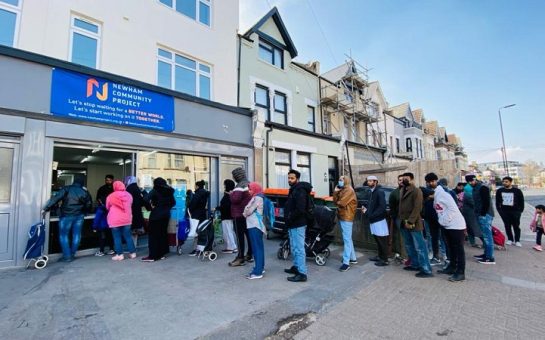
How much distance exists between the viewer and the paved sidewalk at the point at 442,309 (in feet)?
9.85

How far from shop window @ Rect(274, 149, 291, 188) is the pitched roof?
579 cm

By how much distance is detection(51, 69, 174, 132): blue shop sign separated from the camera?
20.8 feet

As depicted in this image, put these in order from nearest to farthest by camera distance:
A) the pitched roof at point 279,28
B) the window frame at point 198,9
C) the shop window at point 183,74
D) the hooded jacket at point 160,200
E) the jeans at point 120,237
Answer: the hooded jacket at point 160,200
the jeans at point 120,237
the shop window at point 183,74
the window frame at point 198,9
the pitched roof at point 279,28

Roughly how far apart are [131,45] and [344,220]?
8.04 m

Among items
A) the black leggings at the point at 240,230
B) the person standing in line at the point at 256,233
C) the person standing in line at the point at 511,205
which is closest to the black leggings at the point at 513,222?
the person standing in line at the point at 511,205

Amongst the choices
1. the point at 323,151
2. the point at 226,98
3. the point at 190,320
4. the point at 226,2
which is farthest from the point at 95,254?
the point at 323,151

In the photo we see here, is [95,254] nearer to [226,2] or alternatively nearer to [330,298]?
[330,298]

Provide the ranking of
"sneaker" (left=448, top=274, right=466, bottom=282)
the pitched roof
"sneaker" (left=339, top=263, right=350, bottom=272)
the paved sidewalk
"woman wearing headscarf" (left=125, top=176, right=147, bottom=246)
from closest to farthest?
the paved sidewalk
"sneaker" (left=448, top=274, right=466, bottom=282)
"sneaker" (left=339, top=263, right=350, bottom=272)
"woman wearing headscarf" (left=125, top=176, right=147, bottom=246)
the pitched roof

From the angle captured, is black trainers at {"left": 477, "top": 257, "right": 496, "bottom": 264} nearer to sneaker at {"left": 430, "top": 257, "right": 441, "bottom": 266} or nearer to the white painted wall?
sneaker at {"left": 430, "top": 257, "right": 441, "bottom": 266}

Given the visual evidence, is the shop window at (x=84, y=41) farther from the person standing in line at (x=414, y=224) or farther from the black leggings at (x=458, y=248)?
the black leggings at (x=458, y=248)

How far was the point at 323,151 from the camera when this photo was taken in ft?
48.9

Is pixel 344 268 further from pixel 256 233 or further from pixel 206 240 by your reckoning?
pixel 206 240

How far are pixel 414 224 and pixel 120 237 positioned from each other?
635cm

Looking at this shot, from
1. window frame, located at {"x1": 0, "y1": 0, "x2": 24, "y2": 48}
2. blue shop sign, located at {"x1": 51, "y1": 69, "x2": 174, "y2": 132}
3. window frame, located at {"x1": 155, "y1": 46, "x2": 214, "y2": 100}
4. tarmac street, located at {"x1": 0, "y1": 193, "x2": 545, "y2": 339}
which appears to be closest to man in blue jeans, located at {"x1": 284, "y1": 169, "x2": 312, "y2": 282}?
tarmac street, located at {"x1": 0, "y1": 193, "x2": 545, "y2": 339}
